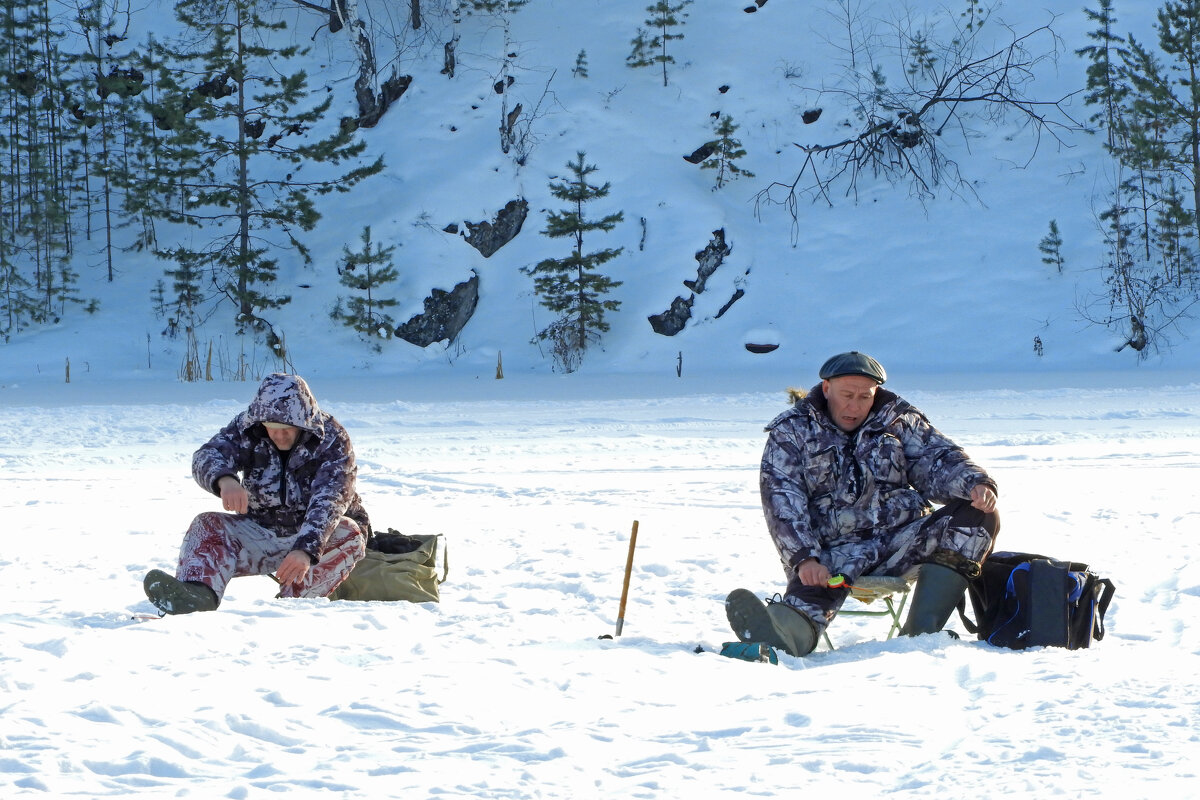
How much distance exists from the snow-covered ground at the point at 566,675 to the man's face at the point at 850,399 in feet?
2.57

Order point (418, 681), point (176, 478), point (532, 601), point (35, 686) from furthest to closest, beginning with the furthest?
point (176, 478), point (532, 601), point (418, 681), point (35, 686)

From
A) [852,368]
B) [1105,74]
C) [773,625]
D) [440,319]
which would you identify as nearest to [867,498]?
[852,368]

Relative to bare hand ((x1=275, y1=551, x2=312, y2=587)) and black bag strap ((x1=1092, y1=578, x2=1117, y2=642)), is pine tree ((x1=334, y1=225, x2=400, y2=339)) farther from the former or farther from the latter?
black bag strap ((x1=1092, y1=578, x2=1117, y2=642))

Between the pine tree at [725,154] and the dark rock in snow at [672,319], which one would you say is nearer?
the dark rock in snow at [672,319]

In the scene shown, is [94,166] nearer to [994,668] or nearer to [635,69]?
[635,69]

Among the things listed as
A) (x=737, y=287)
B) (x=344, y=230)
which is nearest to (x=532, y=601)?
(x=737, y=287)

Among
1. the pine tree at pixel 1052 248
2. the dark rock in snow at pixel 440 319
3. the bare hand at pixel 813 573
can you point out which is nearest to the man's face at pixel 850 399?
the bare hand at pixel 813 573

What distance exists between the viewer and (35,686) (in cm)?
317

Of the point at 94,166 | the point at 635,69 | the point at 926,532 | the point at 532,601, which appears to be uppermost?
the point at 635,69

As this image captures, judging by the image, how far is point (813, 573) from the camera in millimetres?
3963

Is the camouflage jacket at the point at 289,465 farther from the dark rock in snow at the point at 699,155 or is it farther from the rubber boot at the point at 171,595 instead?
the dark rock in snow at the point at 699,155

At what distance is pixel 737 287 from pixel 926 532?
1704cm

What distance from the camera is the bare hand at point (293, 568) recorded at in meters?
4.15

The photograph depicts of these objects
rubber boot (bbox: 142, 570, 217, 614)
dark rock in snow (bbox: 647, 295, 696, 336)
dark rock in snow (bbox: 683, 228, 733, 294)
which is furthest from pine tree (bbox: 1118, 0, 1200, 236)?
rubber boot (bbox: 142, 570, 217, 614)
